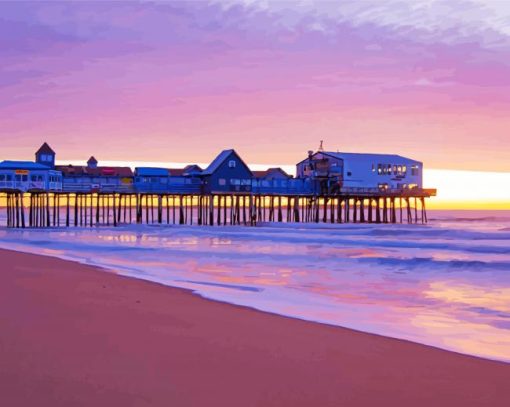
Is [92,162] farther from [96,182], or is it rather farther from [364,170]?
[364,170]

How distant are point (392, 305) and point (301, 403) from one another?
21.0ft

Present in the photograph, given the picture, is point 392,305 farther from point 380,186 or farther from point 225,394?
point 380,186

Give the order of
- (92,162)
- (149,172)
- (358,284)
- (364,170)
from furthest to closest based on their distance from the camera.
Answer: (92,162), (364,170), (149,172), (358,284)

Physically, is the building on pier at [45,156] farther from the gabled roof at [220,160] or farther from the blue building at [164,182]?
the gabled roof at [220,160]

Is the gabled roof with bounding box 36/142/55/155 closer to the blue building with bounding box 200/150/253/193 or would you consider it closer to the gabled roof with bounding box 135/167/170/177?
the gabled roof with bounding box 135/167/170/177

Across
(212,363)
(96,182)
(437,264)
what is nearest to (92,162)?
(96,182)

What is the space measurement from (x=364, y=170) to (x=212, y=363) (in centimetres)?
4724

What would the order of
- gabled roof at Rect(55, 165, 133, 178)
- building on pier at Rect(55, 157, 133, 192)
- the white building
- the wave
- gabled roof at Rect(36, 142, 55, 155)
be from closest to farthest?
1. the wave
2. building on pier at Rect(55, 157, 133, 192)
3. gabled roof at Rect(36, 142, 55, 155)
4. gabled roof at Rect(55, 165, 133, 178)
5. the white building

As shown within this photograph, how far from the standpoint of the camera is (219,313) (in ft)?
30.6

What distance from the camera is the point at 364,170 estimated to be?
52.5m

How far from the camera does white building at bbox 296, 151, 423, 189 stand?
5222 centimetres

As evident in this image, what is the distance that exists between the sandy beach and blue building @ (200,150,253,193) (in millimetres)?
40611

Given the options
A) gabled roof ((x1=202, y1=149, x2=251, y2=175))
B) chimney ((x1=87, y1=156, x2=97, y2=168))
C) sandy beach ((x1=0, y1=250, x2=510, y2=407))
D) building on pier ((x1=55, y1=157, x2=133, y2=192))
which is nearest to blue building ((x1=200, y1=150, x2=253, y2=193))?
gabled roof ((x1=202, y1=149, x2=251, y2=175))

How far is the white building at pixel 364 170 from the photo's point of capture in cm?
5222
